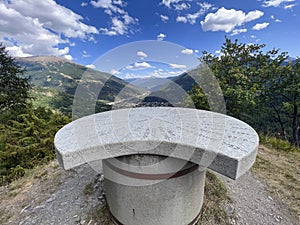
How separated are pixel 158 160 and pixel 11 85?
12.8m

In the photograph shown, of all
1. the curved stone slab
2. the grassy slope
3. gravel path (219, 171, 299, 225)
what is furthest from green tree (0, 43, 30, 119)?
the grassy slope

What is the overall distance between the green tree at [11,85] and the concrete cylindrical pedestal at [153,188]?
10.3 meters

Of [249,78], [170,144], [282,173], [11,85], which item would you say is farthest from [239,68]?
[11,85]

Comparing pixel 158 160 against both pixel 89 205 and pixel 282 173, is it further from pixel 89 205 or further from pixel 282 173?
pixel 282 173

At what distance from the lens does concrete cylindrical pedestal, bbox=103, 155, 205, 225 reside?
2.20 m

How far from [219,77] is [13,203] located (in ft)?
32.8

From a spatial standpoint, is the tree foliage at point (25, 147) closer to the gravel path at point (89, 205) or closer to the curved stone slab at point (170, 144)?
the gravel path at point (89, 205)

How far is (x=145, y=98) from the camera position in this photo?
5098 millimetres

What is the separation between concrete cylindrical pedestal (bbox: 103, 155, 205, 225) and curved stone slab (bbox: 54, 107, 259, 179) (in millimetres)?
198

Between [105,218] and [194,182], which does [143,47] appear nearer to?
[194,182]

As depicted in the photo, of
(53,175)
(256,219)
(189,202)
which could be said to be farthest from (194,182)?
(53,175)

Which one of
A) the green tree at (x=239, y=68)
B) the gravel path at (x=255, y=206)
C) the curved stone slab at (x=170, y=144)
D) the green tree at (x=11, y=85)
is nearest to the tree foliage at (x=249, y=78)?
the green tree at (x=239, y=68)

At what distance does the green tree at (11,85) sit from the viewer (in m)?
10.3

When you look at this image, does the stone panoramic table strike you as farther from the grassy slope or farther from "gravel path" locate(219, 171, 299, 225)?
the grassy slope
